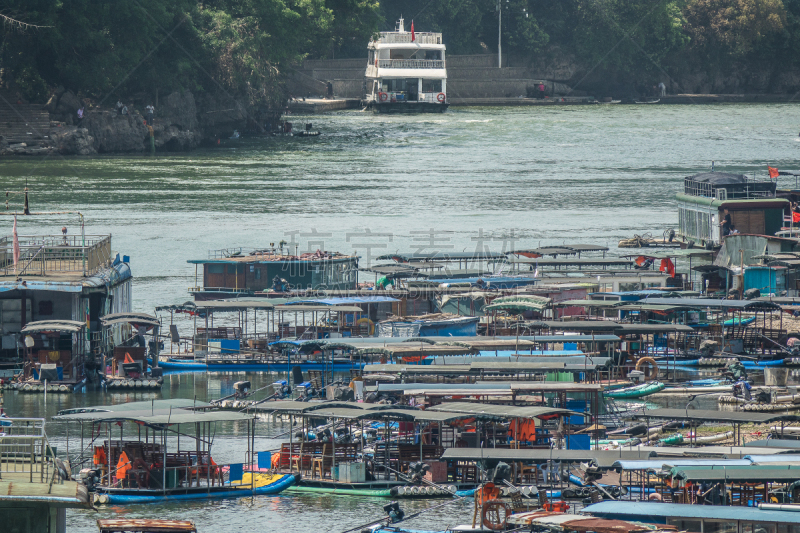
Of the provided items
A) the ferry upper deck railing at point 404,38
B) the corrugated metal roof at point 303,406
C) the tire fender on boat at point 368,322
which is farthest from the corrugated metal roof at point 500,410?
the ferry upper deck railing at point 404,38

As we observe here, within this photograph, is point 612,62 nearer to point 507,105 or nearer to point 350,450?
point 507,105

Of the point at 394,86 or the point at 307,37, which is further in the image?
the point at 394,86

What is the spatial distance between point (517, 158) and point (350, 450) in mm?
70410

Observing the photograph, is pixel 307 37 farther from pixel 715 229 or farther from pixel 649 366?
pixel 649 366

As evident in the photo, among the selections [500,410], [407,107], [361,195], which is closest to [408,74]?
[407,107]

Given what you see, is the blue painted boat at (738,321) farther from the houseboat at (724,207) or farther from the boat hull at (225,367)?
the boat hull at (225,367)

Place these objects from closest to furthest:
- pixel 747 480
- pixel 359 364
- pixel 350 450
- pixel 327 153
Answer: pixel 747 480 → pixel 350 450 → pixel 359 364 → pixel 327 153

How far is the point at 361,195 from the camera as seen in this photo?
2840 inches

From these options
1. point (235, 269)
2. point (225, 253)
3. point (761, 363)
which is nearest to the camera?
point (761, 363)

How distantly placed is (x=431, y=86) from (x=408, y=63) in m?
3.47

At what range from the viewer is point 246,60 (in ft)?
305

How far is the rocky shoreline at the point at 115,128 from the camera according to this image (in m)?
83.3

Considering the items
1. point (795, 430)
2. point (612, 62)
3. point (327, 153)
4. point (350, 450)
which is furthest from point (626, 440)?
point (612, 62)

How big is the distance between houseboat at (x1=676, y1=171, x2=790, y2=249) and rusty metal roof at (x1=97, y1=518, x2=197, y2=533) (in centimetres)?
3220
